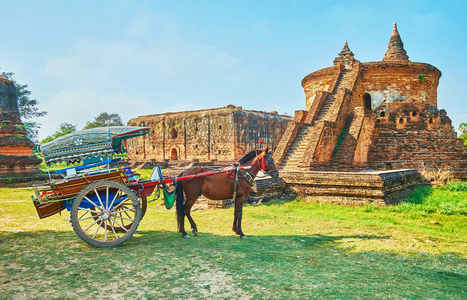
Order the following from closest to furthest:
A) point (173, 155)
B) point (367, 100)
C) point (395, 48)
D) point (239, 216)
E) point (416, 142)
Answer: point (239, 216) → point (416, 142) → point (367, 100) → point (395, 48) → point (173, 155)

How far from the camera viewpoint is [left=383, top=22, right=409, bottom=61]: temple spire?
54.0ft

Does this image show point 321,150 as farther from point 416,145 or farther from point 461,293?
point 461,293

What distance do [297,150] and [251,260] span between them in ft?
28.1

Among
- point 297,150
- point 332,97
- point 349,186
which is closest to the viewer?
point 349,186

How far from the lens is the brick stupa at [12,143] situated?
13961 mm

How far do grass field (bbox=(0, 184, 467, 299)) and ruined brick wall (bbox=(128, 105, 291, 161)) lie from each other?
50.5ft

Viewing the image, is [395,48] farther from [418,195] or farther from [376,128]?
[418,195]

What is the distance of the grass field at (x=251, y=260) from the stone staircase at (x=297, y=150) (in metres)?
4.59

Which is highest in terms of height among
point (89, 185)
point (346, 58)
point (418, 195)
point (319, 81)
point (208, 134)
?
point (346, 58)

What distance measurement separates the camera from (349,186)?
28.2 feet

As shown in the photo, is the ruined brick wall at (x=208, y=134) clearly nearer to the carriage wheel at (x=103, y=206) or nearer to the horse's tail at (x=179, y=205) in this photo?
the horse's tail at (x=179, y=205)

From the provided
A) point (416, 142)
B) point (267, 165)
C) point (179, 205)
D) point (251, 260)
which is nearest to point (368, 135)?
point (416, 142)

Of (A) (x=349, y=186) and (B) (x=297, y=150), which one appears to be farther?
(B) (x=297, y=150)

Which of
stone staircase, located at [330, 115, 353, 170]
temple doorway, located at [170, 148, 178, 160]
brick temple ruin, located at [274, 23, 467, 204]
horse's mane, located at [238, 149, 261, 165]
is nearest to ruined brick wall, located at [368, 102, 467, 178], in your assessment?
brick temple ruin, located at [274, 23, 467, 204]
